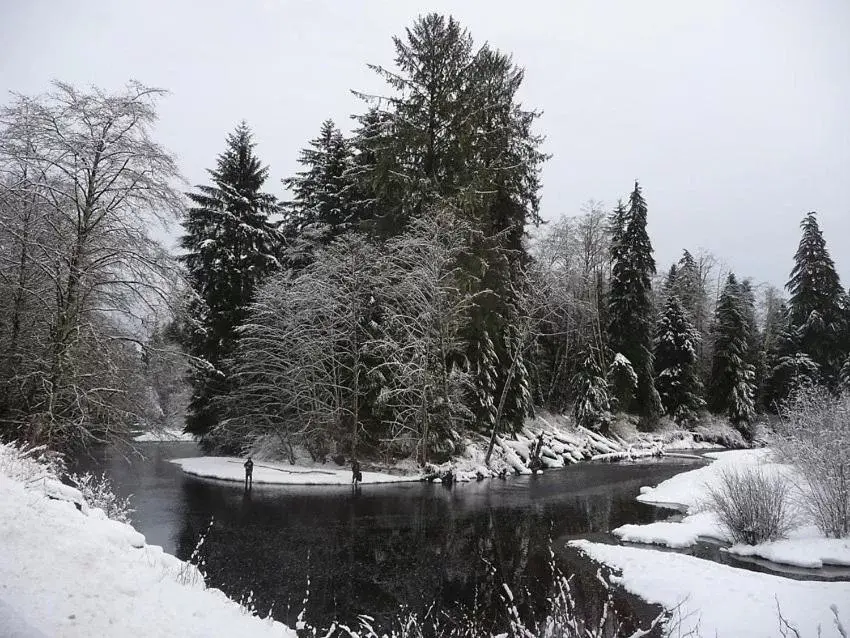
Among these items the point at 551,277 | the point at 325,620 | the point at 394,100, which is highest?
the point at 394,100

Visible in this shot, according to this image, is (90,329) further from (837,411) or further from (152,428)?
(837,411)

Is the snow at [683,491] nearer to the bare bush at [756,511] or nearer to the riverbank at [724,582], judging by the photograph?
the riverbank at [724,582]

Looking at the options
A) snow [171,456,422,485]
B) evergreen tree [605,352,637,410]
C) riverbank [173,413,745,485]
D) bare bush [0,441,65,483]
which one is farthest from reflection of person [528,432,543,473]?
bare bush [0,441,65,483]

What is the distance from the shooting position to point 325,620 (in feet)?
27.8

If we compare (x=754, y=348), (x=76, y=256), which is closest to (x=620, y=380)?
(x=754, y=348)

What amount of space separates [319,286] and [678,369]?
3046 cm

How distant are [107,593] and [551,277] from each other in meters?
29.6

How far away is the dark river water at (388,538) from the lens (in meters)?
9.52

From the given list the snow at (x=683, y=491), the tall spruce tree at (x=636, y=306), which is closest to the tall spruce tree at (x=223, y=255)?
the snow at (x=683, y=491)

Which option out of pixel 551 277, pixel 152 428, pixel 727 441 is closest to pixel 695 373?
pixel 727 441

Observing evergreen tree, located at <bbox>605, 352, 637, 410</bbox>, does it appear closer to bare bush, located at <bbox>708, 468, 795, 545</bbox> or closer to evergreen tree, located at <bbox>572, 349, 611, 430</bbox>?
evergreen tree, located at <bbox>572, 349, 611, 430</bbox>

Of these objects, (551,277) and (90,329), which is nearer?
(90,329)

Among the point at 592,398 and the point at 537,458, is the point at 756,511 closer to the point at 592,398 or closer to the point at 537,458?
Answer: the point at 537,458

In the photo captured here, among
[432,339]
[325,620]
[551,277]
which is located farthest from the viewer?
[551,277]
